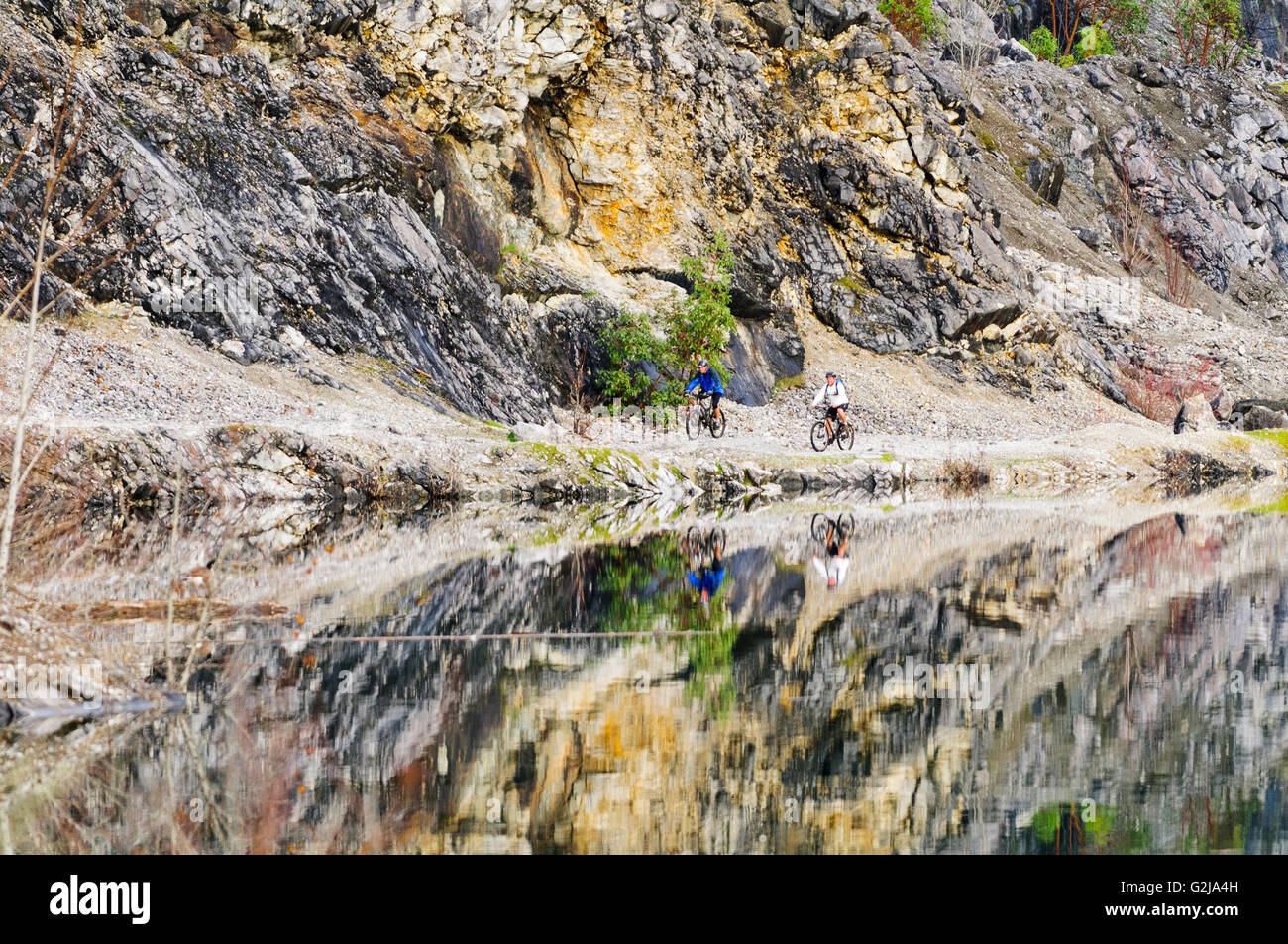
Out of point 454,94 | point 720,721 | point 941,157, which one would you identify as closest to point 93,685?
point 720,721

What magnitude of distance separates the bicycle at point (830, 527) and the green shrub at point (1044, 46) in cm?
8578

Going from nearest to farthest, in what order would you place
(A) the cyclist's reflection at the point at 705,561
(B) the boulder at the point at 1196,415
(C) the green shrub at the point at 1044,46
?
(A) the cyclist's reflection at the point at 705,561
(B) the boulder at the point at 1196,415
(C) the green shrub at the point at 1044,46

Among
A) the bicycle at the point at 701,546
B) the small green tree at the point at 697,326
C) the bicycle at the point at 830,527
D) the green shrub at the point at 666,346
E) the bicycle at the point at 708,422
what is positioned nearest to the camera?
the bicycle at the point at 701,546

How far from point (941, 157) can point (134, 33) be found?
116 feet

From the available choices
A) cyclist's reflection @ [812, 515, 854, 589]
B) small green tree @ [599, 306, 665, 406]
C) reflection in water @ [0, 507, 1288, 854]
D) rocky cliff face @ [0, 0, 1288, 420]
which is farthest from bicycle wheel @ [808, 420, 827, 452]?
reflection in water @ [0, 507, 1288, 854]

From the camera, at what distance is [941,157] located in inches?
2229

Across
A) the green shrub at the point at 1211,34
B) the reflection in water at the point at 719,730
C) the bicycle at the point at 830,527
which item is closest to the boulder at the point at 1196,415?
the bicycle at the point at 830,527

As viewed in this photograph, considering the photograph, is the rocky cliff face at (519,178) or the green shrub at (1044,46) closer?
the rocky cliff face at (519,178)

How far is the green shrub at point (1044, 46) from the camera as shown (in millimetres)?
98938

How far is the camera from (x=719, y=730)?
7.85 m

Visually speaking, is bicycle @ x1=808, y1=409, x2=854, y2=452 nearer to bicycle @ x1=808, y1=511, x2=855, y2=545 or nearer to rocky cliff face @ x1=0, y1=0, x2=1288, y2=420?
rocky cliff face @ x1=0, y1=0, x2=1288, y2=420

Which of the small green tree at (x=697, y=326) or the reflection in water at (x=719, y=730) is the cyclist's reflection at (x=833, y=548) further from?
the small green tree at (x=697, y=326)

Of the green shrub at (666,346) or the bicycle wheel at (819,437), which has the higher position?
the green shrub at (666,346)

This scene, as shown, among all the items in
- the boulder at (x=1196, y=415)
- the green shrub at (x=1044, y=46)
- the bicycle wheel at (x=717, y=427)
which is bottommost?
the bicycle wheel at (x=717, y=427)
